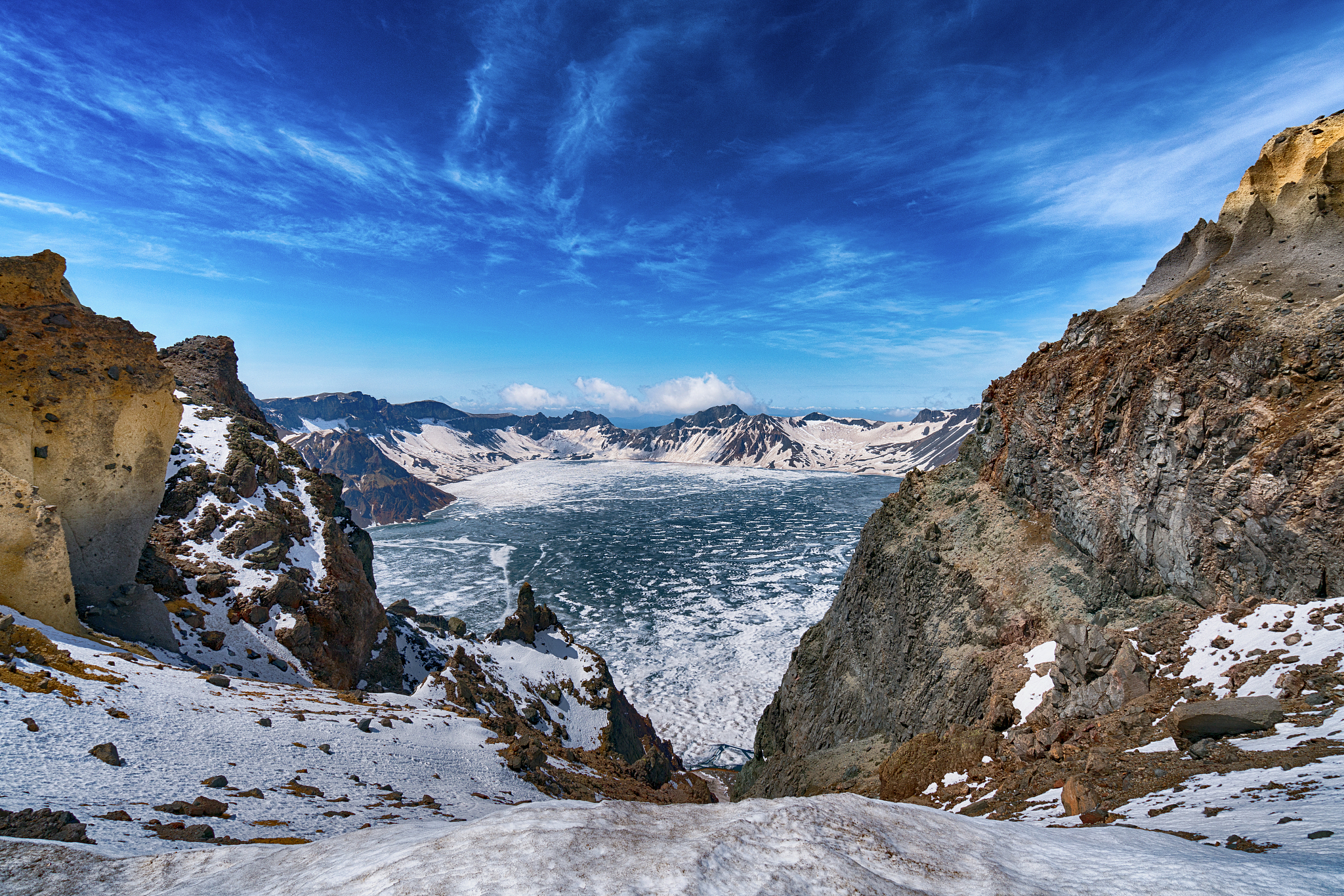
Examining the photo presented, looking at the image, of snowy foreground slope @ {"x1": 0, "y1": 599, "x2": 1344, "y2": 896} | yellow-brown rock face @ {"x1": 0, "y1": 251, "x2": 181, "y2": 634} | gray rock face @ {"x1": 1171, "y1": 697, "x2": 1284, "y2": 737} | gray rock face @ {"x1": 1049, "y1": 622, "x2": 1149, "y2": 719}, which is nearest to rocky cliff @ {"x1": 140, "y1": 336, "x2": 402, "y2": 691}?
yellow-brown rock face @ {"x1": 0, "y1": 251, "x2": 181, "y2": 634}

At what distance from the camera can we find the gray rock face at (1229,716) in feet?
29.9

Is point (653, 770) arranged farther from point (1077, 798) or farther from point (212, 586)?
point (1077, 798)

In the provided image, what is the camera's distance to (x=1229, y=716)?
9.21 meters

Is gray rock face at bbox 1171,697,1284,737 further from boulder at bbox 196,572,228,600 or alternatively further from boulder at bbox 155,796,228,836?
boulder at bbox 196,572,228,600

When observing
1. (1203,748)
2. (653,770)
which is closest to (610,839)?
(1203,748)

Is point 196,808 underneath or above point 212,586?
above

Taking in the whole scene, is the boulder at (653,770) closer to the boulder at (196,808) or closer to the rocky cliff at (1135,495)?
Result: the rocky cliff at (1135,495)

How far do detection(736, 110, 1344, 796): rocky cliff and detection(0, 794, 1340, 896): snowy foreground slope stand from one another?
31.7 ft

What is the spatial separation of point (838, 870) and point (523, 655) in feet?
148

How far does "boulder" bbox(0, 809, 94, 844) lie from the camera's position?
21.6 ft

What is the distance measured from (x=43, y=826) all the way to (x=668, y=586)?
9984 cm

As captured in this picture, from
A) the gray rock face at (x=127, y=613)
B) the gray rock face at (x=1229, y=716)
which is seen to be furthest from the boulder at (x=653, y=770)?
the gray rock face at (x=1229, y=716)

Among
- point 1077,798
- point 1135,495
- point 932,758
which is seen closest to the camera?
point 1077,798

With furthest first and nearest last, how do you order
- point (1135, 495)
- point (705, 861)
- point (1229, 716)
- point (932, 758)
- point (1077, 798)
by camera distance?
point (1135, 495) < point (932, 758) < point (1229, 716) < point (1077, 798) < point (705, 861)
